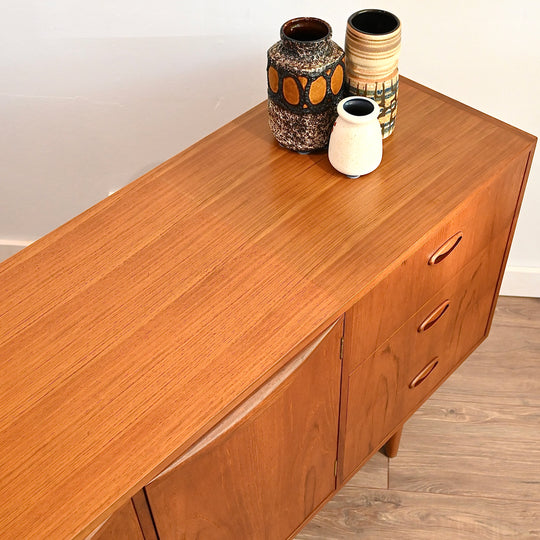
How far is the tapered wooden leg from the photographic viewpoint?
1668 mm

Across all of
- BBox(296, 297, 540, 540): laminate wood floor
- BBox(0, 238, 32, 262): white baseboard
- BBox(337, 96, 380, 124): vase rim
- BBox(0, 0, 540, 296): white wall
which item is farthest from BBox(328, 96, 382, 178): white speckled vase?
BBox(0, 238, 32, 262): white baseboard

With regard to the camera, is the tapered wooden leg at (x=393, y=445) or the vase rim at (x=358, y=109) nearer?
the vase rim at (x=358, y=109)

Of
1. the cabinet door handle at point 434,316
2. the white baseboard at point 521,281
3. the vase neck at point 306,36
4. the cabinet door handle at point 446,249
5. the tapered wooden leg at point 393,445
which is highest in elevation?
the vase neck at point 306,36

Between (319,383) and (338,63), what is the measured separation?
51cm

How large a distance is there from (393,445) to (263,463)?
0.64m

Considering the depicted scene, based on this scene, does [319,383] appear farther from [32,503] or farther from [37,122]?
[37,122]

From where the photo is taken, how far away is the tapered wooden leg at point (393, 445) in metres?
1.67

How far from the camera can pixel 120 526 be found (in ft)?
3.00

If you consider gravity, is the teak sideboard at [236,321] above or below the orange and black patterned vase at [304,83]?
below

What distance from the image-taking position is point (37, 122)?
1.71 metres

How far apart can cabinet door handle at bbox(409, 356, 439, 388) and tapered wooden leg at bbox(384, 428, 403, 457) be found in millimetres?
214

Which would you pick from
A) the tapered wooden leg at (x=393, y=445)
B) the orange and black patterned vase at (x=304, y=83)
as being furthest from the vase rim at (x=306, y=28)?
the tapered wooden leg at (x=393, y=445)

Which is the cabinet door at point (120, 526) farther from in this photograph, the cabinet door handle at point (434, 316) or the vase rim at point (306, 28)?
the vase rim at point (306, 28)

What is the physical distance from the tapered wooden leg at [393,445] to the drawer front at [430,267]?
1.64 feet
